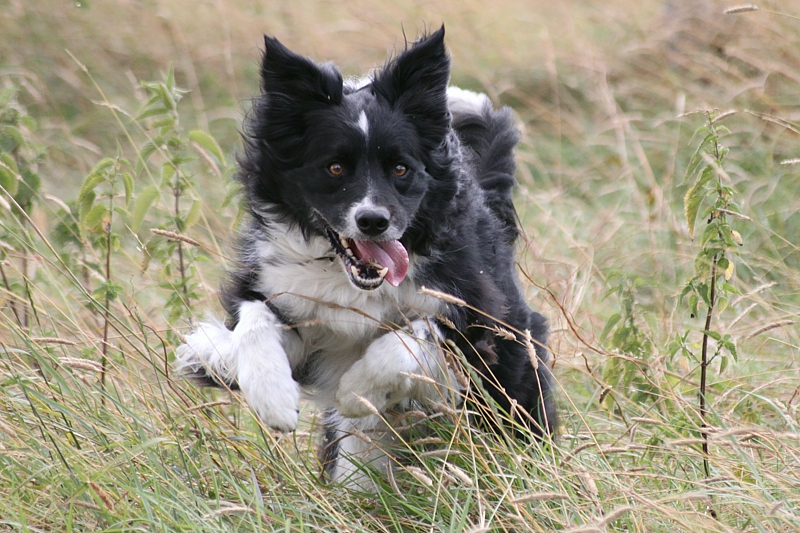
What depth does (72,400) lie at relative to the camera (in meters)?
3.18

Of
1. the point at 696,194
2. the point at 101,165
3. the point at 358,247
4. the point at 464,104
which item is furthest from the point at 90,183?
the point at 696,194

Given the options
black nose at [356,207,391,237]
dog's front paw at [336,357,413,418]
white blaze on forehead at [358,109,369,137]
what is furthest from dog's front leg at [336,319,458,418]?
white blaze on forehead at [358,109,369,137]

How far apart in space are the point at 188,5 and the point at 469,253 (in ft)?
25.5

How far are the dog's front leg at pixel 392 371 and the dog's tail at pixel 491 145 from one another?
1038 millimetres

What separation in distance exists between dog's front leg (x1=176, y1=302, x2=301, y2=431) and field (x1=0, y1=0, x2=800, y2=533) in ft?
0.44

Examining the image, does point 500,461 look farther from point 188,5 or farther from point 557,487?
point 188,5

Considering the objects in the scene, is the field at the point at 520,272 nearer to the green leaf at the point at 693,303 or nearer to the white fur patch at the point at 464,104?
the green leaf at the point at 693,303

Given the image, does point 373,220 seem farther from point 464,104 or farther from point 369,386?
point 464,104

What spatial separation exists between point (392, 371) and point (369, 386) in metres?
0.11

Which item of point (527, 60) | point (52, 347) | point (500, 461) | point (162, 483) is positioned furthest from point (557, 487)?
point (527, 60)

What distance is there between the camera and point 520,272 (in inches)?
232

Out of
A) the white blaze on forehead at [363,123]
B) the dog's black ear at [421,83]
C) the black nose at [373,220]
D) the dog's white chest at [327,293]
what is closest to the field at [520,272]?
the dog's white chest at [327,293]

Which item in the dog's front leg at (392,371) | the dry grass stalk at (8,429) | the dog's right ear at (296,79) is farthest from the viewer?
the dog's right ear at (296,79)

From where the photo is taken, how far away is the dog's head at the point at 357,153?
3363mm
